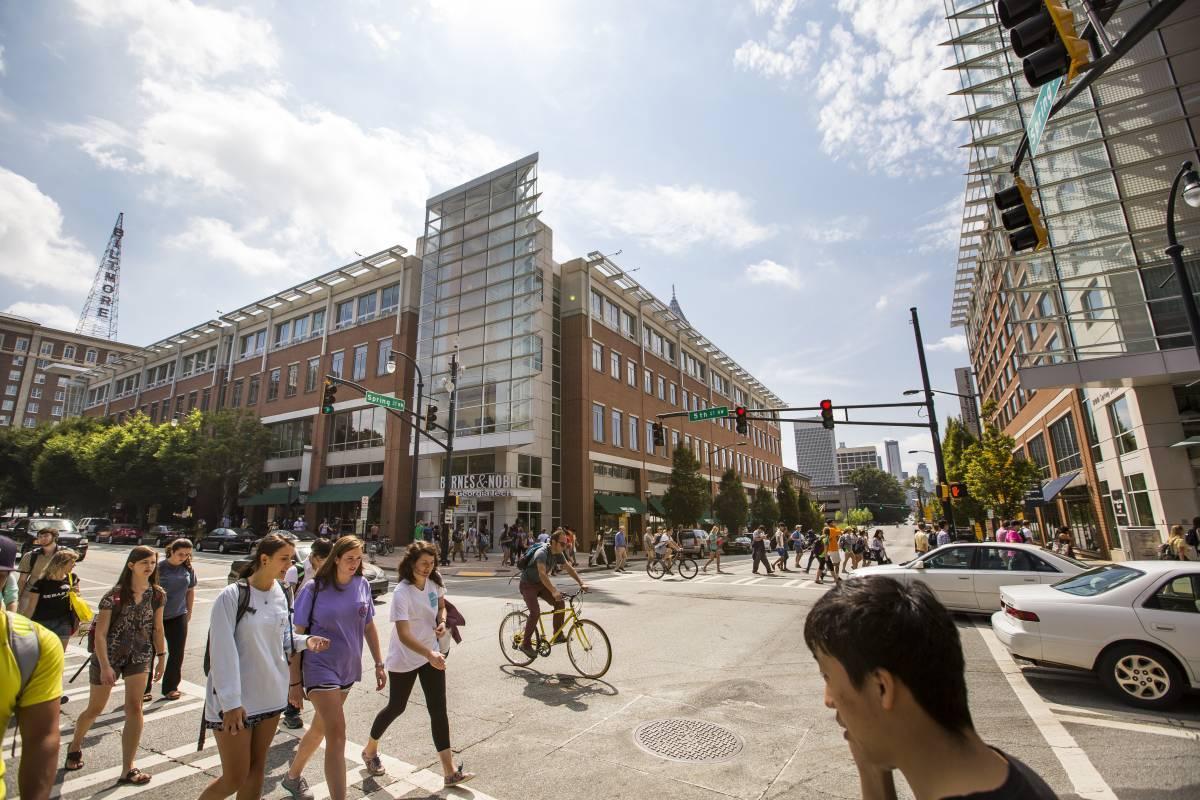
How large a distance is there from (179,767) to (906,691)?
20.0ft

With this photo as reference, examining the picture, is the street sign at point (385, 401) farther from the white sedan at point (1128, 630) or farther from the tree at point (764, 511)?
the tree at point (764, 511)

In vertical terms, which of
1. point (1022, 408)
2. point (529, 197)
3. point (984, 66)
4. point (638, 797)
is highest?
point (529, 197)

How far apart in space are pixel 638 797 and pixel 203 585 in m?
18.5

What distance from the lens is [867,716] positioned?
1465 mm

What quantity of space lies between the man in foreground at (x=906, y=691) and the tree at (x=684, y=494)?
3970 cm

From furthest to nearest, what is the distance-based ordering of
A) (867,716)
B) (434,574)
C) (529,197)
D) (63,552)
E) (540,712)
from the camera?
(529,197)
(540,712)
(63,552)
(434,574)
(867,716)

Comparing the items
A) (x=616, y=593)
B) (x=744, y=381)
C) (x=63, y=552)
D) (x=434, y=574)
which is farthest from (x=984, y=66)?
(x=744, y=381)

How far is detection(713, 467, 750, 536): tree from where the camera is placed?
47.5 meters

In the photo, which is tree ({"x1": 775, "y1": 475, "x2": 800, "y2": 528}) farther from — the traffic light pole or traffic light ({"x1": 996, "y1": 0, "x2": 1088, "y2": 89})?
traffic light ({"x1": 996, "y1": 0, "x2": 1088, "y2": 89})

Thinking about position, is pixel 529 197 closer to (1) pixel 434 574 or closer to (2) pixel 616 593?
(2) pixel 616 593

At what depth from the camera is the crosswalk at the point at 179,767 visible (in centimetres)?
446

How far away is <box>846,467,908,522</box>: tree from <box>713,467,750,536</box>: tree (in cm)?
8881

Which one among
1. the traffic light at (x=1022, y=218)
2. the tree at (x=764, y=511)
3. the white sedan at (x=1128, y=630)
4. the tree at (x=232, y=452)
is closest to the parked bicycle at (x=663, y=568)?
the white sedan at (x=1128, y=630)

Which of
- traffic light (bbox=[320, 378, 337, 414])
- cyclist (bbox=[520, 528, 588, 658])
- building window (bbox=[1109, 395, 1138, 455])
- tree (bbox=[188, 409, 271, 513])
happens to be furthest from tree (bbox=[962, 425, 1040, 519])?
tree (bbox=[188, 409, 271, 513])
